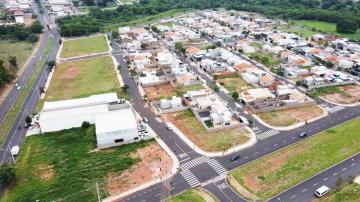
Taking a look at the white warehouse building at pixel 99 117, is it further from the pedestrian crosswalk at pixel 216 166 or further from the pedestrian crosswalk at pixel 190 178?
the pedestrian crosswalk at pixel 216 166

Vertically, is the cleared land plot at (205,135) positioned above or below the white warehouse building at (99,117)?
below

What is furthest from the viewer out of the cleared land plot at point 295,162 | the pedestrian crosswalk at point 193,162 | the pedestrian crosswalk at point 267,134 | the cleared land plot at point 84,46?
the cleared land plot at point 84,46

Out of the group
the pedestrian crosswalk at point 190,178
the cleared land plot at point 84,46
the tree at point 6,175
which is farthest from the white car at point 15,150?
the cleared land plot at point 84,46

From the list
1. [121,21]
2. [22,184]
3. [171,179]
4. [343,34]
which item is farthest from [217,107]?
[121,21]

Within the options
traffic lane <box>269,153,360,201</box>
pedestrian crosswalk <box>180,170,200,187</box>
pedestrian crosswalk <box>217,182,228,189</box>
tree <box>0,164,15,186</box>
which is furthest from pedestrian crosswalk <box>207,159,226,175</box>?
tree <box>0,164,15,186</box>

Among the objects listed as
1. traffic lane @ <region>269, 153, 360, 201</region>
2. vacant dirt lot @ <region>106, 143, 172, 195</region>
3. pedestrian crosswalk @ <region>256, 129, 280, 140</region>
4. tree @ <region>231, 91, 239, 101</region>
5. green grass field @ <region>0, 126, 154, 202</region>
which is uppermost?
tree @ <region>231, 91, 239, 101</region>

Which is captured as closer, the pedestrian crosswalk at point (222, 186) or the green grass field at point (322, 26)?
the pedestrian crosswalk at point (222, 186)

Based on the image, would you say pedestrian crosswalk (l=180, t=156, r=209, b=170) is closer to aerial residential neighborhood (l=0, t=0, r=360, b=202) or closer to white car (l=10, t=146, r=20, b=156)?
aerial residential neighborhood (l=0, t=0, r=360, b=202)
